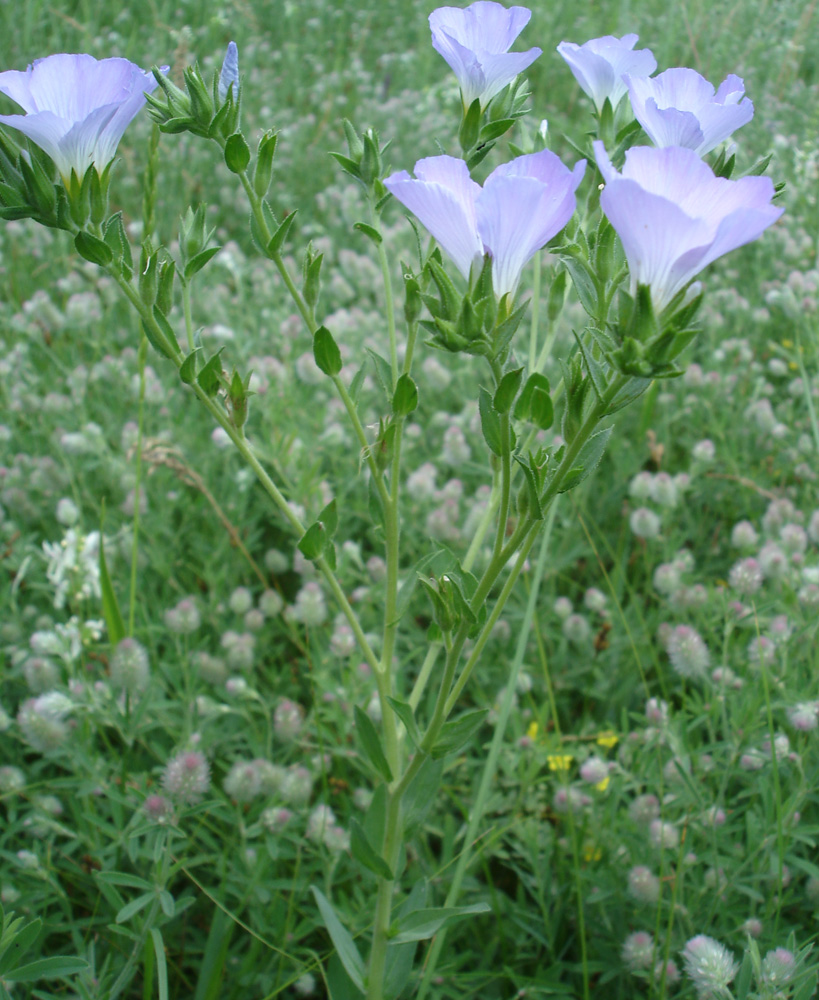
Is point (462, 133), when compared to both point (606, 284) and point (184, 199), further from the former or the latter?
point (184, 199)

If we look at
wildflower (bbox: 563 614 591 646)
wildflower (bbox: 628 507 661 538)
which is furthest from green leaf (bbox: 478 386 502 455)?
wildflower (bbox: 628 507 661 538)

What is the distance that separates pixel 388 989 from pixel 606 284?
3.31 ft

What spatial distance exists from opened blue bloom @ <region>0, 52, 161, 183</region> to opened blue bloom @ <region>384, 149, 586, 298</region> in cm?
32

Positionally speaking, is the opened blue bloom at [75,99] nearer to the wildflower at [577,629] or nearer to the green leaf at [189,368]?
the green leaf at [189,368]

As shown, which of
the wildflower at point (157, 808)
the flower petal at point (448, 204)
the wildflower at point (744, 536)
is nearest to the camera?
the flower petal at point (448, 204)

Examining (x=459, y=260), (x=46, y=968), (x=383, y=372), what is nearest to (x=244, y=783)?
(x=46, y=968)

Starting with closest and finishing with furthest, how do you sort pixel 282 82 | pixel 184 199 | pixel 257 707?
pixel 257 707 → pixel 184 199 → pixel 282 82

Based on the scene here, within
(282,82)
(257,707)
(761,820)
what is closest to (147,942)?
(257,707)

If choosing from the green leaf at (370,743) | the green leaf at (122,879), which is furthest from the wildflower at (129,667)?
Answer: the green leaf at (370,743)

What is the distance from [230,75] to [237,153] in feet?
0.41

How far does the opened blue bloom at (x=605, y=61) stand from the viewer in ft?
3.27

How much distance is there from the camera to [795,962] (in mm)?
1026

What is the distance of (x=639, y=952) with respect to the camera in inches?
51.0

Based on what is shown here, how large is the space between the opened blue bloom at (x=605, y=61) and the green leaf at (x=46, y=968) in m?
1.29
